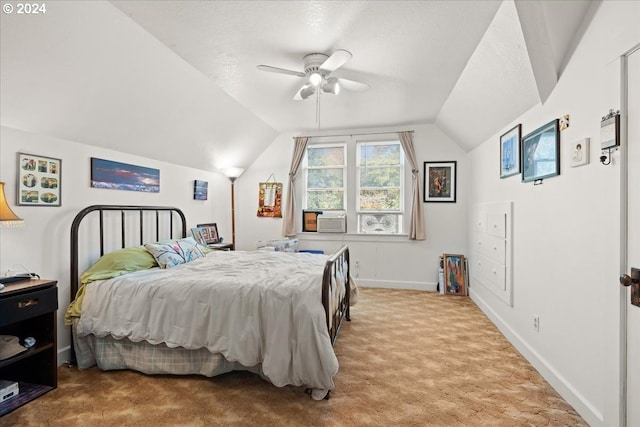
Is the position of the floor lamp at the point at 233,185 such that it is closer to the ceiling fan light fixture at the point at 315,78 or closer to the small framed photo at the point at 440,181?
the ceiling fan light fixture at the point at 315,78

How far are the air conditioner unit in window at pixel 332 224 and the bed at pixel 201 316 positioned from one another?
2.32m

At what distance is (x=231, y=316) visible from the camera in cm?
223

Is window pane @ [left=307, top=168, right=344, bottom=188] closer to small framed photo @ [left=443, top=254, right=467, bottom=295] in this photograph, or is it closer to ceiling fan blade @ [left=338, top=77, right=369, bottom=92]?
small framed photo @ [left=443, top=254, right=467, bottom=295]

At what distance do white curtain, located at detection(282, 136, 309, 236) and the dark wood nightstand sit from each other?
11.4 feet

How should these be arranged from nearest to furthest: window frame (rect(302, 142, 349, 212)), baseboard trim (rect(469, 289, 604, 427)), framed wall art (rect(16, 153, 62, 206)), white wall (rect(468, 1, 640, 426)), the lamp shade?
white wall (rect(468, 1, 640, 426)) → baseboard trim (rect(469, 289, 604, 427)) → the lamp shade → framed wall art (rect(16, 153, 62, 206)) → window frame (rect(302, 142, 349, 212))

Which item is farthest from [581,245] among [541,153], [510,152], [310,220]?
[310,220]

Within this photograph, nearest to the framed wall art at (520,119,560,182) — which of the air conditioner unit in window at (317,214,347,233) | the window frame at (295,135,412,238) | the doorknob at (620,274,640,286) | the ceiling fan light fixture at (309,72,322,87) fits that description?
the doorknob at (620,274,640,286)

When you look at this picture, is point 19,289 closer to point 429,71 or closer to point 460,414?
point 460,414

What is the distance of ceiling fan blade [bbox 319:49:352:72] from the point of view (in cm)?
239

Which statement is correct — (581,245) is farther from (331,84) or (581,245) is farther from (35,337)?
(35,337)

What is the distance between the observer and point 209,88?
134 inches

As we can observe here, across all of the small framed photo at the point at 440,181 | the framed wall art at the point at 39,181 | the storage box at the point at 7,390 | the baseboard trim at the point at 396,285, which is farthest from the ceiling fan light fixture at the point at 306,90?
the baseboard trim at the point at 396,285

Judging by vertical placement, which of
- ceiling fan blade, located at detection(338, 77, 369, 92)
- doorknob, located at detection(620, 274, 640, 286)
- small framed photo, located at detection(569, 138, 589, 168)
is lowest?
doorknob, located at detection(620, 274, 640, 286)

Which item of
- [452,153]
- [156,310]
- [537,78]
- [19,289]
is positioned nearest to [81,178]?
[19,289]
